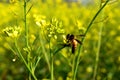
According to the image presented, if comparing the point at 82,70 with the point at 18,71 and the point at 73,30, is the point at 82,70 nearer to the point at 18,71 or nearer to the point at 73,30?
the point at 18,71

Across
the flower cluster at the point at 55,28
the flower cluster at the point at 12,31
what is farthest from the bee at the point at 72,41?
the flower cluster at the point at 12,31

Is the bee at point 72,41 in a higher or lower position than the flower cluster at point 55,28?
lower

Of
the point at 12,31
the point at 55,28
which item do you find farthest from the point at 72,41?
the point at 12,31

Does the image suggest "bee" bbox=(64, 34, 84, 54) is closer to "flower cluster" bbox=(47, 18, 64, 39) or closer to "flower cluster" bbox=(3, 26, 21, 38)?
"flower cluster" bbox=(47, 18, 64, 39)

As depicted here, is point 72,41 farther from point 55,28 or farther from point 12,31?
point 12,31

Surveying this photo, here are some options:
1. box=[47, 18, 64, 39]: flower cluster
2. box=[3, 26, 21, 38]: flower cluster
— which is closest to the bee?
box=[47, 18, 64, 39]: flower cluster

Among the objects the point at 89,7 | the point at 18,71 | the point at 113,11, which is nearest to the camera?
the point at 18,71

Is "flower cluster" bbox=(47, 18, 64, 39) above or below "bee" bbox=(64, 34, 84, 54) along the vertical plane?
above

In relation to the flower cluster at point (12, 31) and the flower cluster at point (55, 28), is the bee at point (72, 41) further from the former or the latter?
the flower cluster at point (12, 31)

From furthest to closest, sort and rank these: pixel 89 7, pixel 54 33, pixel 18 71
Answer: pixel 89 7
pixel 18 71
pixel 54 33

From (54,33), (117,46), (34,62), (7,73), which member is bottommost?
(7,73)

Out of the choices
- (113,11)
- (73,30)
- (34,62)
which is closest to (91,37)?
(73,30)
